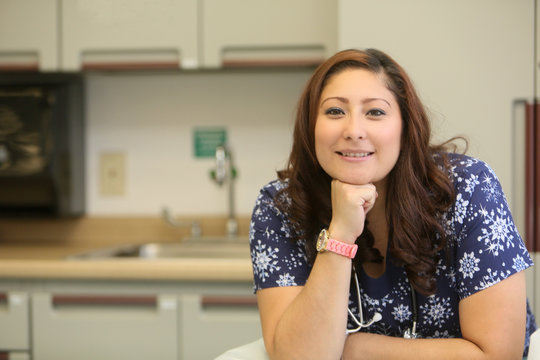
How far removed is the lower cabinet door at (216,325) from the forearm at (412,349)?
0.80 meters

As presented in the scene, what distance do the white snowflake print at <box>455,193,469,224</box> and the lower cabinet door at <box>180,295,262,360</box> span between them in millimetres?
883

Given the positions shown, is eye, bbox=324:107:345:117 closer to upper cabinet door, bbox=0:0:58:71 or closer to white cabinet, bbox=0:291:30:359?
white cabinet, bbox=0:291:30:359

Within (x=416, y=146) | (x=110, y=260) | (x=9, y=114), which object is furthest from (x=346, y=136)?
(x=9, y=114)

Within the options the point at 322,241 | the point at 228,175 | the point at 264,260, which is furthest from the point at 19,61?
the point at 322,241

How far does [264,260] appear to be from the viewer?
1.17m

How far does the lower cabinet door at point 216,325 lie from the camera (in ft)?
5.96

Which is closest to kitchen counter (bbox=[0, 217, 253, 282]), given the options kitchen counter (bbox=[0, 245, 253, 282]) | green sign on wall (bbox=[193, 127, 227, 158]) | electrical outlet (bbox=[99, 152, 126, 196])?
kitchen counter (bbox=[0, 245, 253, 282])

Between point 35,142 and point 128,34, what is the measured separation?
57 centimetres

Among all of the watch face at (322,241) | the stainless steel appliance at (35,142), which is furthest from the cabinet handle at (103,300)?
the watch face at (322,241)

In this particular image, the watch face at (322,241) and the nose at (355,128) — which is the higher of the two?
the nose at (355,128)

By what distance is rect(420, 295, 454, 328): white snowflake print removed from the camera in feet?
3.71

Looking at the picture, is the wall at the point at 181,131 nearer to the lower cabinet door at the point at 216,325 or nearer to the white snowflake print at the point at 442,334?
the lower cabinet door at the point at 216,325

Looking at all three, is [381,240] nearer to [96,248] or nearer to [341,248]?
[341,248]

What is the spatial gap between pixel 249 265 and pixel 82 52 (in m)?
1.05
